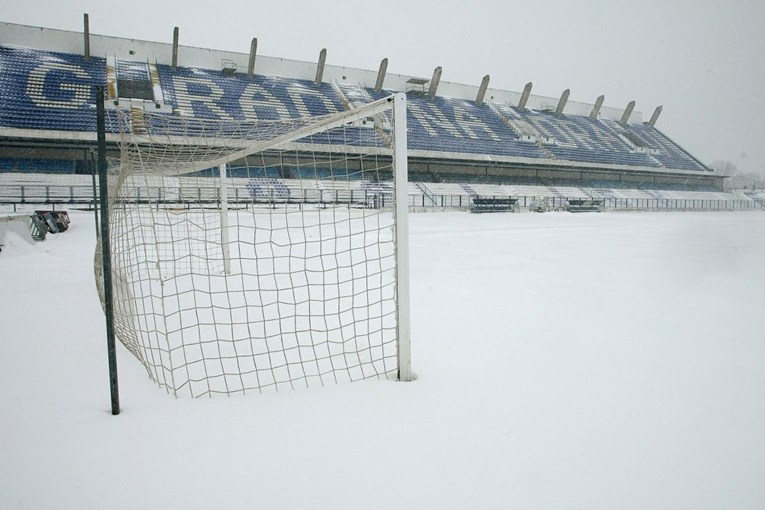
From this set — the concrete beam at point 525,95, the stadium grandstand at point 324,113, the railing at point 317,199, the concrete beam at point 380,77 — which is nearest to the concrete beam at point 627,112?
the stadium grandstand at point 324,113

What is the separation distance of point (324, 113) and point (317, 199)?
7.80m

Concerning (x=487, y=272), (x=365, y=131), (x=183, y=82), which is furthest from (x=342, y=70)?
(x=487, y=272)

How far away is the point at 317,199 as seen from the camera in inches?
853

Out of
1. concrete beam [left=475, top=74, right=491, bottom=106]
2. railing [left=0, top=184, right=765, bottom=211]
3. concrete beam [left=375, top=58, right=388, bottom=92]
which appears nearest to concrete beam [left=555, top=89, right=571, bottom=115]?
concrete beam [left=475, top=74, right=491, bottom=106]

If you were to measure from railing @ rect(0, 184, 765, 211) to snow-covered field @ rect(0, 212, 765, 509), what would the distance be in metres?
4.91

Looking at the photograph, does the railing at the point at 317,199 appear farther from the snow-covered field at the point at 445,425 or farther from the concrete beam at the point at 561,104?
the concrete beam at the point at 561,104

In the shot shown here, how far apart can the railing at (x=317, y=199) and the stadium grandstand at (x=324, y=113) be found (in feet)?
0.45

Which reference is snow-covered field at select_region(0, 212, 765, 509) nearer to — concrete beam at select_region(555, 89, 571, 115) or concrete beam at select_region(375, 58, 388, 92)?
concrete beam at select_region(375, 58, 388, 92)

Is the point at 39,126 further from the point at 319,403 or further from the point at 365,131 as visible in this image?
the point at 319,403

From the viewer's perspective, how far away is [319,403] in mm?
2102

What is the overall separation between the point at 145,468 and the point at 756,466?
2.33 m

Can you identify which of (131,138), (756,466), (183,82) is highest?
(183,82)

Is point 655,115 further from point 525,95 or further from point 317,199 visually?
point 317,199

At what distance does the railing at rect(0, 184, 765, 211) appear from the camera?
15.2 meters
